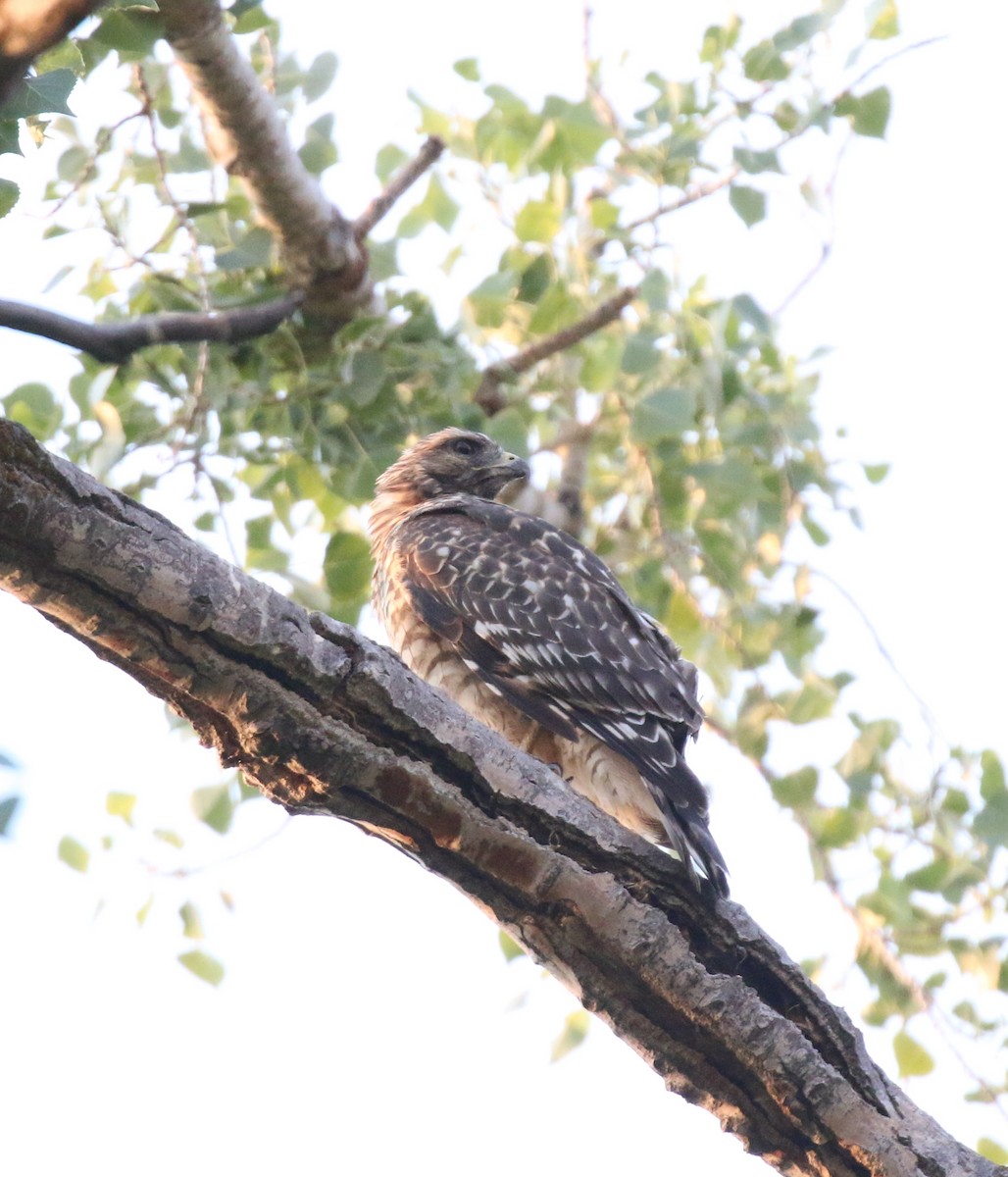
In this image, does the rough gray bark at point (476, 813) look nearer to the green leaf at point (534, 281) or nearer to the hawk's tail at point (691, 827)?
the hawk's tail at point (691, 827)

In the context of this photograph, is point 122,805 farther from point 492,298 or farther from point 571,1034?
point 492,298

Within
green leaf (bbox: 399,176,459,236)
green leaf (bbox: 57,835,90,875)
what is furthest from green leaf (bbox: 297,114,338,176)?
green leaf (bbox: 57,835,90,875)

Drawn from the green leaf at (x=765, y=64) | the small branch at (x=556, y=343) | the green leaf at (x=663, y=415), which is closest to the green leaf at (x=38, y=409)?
the small branch at (x=556, y=343)

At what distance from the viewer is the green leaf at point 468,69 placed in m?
6.17

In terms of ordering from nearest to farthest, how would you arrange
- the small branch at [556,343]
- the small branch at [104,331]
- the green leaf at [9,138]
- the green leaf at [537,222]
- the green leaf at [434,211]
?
1. the green leaf at [9,138]
2. the small branch at [104,331]
3. the green leaf at [537,222]
4. the small branch at [556,343]
5. the green leaf at [434,211]

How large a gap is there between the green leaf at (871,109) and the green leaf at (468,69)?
5.33 feet

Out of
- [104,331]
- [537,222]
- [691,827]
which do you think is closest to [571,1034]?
[691,827]

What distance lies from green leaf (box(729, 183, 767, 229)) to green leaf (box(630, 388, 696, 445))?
795mm

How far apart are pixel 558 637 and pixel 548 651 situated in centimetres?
13

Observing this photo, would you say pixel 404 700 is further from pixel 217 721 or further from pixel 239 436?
pixel 239 436

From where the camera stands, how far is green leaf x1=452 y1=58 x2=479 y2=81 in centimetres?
617

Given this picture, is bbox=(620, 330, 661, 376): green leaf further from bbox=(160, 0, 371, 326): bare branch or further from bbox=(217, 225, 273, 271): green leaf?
bbox=(217, 225, 273, 271): green leaf

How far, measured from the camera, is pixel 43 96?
270 centimetres

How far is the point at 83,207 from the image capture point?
5.42 meters
